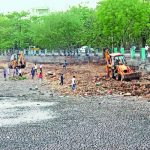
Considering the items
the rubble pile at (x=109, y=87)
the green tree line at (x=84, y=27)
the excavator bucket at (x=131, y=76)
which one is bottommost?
the rubble pile at (x=109, y=87)

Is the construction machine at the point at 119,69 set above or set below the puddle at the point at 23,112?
above

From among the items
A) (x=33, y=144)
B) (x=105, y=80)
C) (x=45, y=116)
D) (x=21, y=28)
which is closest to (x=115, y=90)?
(x=105, y=80)

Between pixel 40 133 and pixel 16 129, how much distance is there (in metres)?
1.40

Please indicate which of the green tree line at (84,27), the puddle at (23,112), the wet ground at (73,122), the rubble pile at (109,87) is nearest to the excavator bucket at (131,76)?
the rubble pile at (109,87)

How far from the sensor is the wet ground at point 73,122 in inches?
658

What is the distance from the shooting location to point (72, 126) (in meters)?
19.9

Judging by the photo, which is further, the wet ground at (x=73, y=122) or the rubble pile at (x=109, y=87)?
the rubble pile at (x=109, y=87)

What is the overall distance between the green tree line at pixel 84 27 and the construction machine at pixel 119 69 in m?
13.4

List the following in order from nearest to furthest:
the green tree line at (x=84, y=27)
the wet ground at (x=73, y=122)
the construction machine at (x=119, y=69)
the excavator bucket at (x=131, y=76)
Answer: the wet ground at (x=73, y=122) < the excavator bucket at (x=131, y=76) < the construction machine at (x=119, y=69) < the green tree line at (x=84, y=27)

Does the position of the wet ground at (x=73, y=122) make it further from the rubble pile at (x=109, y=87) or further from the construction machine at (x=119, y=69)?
the construction machine at (x=119, y=69)

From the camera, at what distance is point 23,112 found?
2398cm

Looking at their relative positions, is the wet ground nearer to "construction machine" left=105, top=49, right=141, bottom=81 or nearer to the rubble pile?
the rubble pile

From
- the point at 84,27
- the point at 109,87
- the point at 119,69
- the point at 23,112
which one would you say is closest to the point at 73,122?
the point at 23,112

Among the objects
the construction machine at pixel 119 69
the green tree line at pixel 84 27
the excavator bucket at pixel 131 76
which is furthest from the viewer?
the green tree line at pixel 84 27
